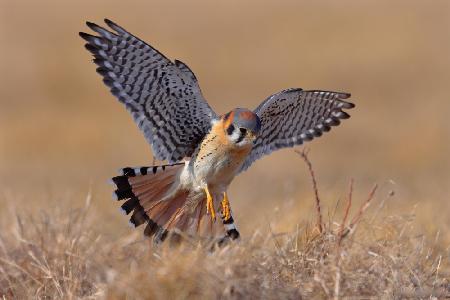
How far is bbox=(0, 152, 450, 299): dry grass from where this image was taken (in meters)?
4.34

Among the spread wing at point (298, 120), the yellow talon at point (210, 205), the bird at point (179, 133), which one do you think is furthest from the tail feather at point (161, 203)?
the spread wing at point (298, 120)

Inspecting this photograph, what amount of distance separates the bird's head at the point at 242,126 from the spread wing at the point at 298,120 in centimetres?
54

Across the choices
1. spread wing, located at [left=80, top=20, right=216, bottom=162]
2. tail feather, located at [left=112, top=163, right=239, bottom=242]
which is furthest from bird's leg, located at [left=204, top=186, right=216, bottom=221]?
spread wing, located at [left=80, top=20, right=216, bottom=162]

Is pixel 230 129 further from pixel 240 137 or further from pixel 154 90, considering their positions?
pixel 154 90

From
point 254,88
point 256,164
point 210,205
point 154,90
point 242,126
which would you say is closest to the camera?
point 242,126

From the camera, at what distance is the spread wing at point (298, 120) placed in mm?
6336

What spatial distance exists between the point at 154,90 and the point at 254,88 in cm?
1096

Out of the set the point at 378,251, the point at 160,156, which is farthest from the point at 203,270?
the point at 160,156

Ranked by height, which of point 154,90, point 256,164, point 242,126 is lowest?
point 256,164

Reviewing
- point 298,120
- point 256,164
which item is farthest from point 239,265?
point 256,164

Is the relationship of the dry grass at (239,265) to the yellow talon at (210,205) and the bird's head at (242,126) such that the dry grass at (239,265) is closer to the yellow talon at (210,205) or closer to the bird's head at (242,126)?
the yellow talon at (210,205)

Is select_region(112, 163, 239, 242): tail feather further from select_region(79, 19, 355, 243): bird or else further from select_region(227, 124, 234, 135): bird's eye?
select_region(227, 124, 234, 135): bird's eye

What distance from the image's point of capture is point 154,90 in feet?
19.6

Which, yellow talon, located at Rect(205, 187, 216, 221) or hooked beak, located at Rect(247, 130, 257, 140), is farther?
yellow talon, located at Rect(205, 187, 216, 221)
